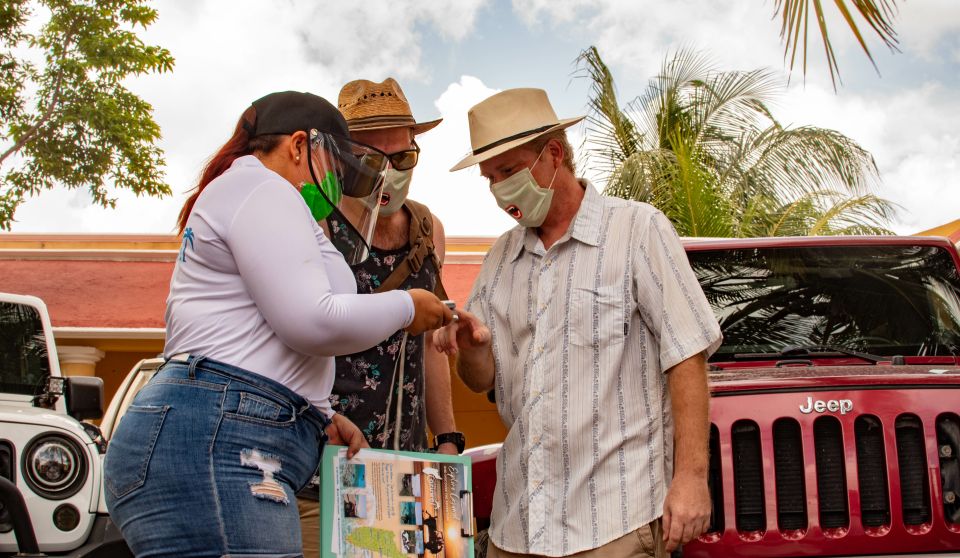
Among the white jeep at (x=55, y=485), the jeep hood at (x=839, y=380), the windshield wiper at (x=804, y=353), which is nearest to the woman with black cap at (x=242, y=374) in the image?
the jeep hood at (x=839, y=380)

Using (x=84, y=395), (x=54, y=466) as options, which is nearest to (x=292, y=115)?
(x=54, y=466)

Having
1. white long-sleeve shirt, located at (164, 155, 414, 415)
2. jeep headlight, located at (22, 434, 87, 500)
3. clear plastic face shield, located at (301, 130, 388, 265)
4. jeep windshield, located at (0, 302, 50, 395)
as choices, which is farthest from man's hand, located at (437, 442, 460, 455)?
jeep windshield, located at (0, 302, 50, 395)

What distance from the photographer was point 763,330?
454cm

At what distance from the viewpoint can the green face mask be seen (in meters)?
2.54

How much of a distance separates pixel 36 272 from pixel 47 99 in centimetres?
334

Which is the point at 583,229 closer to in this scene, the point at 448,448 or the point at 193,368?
the point at 448,448

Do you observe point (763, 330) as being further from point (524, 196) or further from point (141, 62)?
point (141, 62)

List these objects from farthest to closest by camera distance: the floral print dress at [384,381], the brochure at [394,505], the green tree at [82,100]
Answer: the green tree at [82,100]
the floral print dress at [384,381]
the brochure at [394,505]

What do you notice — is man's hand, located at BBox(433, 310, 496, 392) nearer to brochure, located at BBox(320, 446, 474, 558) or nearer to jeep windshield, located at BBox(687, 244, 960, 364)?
brochure, located at BBox(320, 446, 474, 558)

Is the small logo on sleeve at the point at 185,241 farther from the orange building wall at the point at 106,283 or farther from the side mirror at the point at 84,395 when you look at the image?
the orange building wall at the point at 106,283

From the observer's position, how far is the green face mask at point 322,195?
2535mm

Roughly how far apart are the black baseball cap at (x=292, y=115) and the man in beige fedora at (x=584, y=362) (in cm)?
93

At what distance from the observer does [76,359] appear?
16.1 metres

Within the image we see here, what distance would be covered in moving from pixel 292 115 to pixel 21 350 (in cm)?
456
